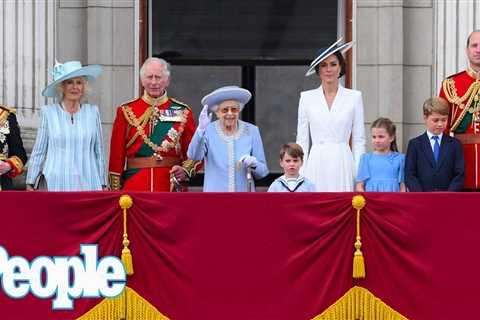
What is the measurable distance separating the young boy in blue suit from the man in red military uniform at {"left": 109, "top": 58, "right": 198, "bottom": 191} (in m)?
1.71

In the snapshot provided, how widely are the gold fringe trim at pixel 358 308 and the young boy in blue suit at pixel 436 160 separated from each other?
3.98 ft

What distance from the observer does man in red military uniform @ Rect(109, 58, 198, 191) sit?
11.3 m

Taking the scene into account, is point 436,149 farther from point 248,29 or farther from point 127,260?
point 248,29

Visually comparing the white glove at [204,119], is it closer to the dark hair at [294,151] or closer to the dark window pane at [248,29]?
the dark hair at [294,151]

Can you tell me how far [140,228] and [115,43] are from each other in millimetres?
4268

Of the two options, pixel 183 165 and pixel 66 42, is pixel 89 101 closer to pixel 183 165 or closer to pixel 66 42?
pixel 66 42

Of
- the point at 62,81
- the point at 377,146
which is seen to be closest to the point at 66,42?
the point at 62,81

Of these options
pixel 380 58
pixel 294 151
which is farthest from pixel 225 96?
pixel 380 58

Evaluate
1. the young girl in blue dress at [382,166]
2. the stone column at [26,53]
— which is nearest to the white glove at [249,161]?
the young girl in blue dress at [382,166]

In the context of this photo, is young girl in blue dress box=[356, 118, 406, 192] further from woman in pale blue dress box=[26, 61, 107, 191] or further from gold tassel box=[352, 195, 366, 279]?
woman in pale blue dress box=[26, 61, 107, 191]

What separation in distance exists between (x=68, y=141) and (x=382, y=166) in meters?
2.33

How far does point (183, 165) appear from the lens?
443 inches

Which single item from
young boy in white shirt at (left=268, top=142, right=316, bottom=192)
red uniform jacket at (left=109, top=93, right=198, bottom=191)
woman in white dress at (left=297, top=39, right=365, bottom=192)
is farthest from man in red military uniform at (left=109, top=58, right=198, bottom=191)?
woman in white dress at (left=297, top=39, right=365, bottom=192)

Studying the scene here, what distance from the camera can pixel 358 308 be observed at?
994cm
